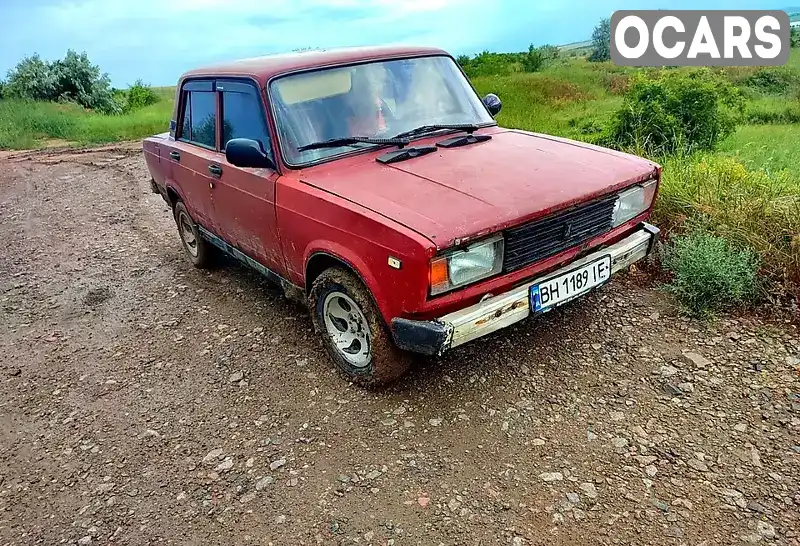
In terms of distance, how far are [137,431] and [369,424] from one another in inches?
52.6

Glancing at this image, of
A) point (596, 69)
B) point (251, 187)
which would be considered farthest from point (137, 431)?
point (596, 69)

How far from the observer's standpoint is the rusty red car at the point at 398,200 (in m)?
2.80

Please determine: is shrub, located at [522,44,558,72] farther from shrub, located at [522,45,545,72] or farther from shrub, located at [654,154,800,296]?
shrub, located at [654,154,800,296]

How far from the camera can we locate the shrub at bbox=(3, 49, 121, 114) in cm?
2200

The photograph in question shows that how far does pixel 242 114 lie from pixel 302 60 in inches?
20.8

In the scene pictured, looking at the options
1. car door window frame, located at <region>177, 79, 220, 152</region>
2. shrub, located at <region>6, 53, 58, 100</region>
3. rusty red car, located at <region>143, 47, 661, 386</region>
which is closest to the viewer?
rusty red car, located at <region>143, 47, 661, 386</region>

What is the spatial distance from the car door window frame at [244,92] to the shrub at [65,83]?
21.1m

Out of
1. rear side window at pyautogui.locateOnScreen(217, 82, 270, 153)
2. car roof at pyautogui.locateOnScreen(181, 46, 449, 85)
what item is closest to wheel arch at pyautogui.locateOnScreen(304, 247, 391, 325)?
rear side window at pyautogui.locateOnScreen(217, 82, 270, 153)

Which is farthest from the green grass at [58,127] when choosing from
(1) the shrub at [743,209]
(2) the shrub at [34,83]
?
(1) the shrub at [743,209]

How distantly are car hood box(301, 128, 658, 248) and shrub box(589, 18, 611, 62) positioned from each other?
29.4 meters

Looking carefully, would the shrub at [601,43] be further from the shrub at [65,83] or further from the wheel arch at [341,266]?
the wheel arch at [341,266]

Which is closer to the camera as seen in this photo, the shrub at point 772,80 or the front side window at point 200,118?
the front side window at point 200,118

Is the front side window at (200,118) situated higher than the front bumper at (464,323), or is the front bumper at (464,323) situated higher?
the front side window at (200,118)

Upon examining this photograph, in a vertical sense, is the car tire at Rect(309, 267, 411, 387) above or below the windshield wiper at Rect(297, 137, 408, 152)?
below
